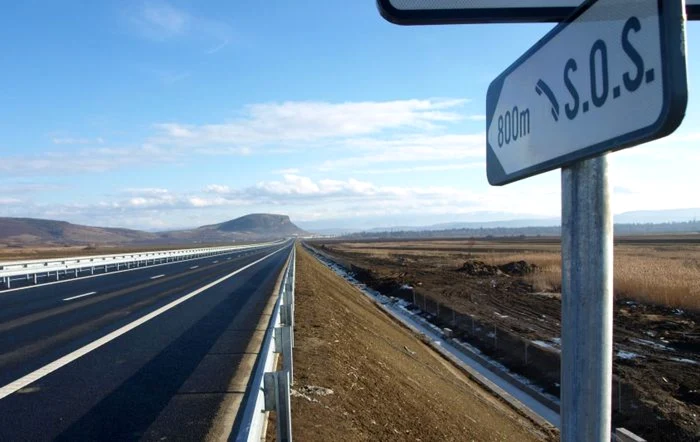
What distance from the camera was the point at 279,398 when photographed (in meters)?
4.47

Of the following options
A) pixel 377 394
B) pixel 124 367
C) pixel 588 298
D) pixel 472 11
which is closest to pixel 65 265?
pixel 124 367

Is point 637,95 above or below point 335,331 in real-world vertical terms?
above

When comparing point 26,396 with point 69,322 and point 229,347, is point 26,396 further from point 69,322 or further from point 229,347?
point 69,322

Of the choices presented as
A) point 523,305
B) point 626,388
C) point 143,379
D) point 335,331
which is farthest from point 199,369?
point 523,305

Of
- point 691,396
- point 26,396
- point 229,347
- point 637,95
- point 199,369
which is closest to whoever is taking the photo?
point 637,95

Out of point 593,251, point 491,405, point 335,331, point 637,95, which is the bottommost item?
point 491,405

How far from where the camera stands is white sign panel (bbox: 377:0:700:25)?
1761 mm

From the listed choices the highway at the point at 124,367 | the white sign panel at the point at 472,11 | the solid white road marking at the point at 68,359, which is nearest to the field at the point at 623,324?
the highway at the point at 124,367

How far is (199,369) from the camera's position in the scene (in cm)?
808

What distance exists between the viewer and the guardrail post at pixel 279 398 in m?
4.47

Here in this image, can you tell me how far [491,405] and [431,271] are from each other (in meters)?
29.4

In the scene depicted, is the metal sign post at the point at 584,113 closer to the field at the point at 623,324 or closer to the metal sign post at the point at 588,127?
the metal sign post at the point at 588,127

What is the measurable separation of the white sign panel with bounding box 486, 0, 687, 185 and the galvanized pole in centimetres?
11

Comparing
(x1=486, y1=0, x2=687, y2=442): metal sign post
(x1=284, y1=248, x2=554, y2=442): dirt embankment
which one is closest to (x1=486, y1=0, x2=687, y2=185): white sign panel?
(x1=486, y1=0, x2=687, y2=442): metal sign post
